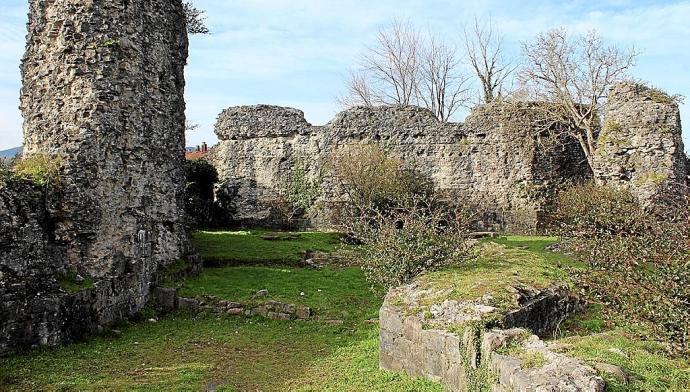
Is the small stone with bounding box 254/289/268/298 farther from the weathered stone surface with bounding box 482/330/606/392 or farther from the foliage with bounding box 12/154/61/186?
the weathered stone surface with bounding box 482/330/606/392

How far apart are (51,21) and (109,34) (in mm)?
1057

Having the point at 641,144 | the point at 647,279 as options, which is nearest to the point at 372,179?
the point at 641,144

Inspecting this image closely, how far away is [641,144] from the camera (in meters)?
17.4

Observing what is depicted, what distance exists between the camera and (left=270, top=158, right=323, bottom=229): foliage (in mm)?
24375

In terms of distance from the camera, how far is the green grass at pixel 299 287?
36.3ft

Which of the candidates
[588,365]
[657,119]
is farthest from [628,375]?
[657,119]

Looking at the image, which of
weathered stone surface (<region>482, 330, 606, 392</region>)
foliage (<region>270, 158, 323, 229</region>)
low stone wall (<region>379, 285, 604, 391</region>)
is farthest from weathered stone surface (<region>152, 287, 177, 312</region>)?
foliage (<region>270, 158, 323, 229</region>)

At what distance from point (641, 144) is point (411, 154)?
8852mm

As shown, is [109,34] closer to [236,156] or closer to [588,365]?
[588,365]

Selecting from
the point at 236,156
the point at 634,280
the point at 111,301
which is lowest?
the point at 111,301

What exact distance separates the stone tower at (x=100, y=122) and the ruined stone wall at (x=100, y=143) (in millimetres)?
18

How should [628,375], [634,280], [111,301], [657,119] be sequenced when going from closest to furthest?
1. [628,375]
2. [634,280]
3. [111,301]
4. [657,119]

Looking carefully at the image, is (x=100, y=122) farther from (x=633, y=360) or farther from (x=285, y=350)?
(x=633, y=360)

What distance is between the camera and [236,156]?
25.5m
